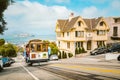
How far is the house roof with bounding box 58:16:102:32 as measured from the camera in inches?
2602

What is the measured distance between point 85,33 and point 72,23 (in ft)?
13.5

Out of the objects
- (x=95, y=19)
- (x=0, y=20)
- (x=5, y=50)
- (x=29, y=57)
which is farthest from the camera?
(x=5, y=50)

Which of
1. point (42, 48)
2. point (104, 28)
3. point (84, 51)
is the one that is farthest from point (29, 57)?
point (104, 28)

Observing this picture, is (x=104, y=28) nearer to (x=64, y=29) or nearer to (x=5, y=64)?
(x=64, y=29)

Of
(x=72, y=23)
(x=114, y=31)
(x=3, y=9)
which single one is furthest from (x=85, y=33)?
(x=3, y=9)

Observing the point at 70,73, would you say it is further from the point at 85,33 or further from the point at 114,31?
the point at 114,31

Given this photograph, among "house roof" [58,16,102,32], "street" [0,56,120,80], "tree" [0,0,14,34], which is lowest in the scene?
"street" [0,56,120,80]

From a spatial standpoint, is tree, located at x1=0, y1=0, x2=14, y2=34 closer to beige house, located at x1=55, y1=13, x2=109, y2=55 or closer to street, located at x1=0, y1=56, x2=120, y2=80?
street, located at x1=0, y1=56, x2=120, y2=80

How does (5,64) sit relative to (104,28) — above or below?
below

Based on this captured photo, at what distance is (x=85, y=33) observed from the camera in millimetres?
65938

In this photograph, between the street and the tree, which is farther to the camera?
the tree

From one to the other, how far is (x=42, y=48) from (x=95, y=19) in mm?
36768

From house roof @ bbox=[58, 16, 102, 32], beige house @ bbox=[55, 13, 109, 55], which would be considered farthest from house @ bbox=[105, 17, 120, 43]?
house roof @ bbox=[58, 16, 102, 32]

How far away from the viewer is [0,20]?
965 inches
